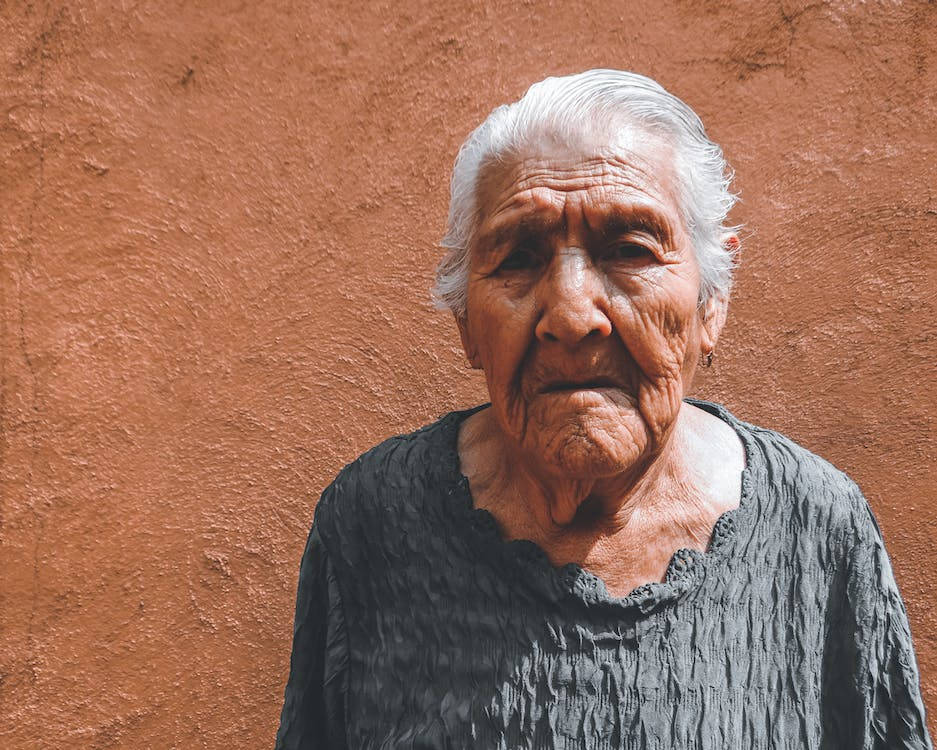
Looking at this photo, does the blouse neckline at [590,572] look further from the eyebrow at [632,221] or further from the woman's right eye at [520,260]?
the eyebrow at [632,221]

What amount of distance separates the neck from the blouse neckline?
4cm

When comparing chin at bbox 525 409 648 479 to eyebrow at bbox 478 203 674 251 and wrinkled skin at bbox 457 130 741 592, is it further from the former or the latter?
eyebrow at bbox 478 203 674 251

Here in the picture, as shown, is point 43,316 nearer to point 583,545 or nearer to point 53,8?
point 53,8

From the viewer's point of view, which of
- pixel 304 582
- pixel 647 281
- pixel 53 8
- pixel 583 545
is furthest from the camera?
pixel 53 8

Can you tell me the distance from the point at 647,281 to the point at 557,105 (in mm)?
330

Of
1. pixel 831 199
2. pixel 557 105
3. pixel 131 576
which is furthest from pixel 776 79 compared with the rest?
pixel 131 576

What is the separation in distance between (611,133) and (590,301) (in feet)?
0.92

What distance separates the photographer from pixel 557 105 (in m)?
1.81

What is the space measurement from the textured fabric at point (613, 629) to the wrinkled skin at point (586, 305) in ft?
0.67

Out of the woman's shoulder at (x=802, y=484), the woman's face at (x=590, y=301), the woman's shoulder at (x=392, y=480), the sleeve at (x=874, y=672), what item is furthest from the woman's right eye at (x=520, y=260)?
the sleeve at (x=874, y=672)

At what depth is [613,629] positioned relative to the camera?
1.84 metres

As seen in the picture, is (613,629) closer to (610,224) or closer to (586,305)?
(586,305)

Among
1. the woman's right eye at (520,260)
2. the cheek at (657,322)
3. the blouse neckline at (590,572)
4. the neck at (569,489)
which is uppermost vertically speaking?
the woman's right eye at (520,260)

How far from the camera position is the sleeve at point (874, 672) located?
6.26 feet
